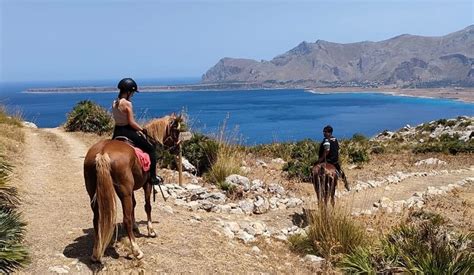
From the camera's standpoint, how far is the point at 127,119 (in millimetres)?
7094

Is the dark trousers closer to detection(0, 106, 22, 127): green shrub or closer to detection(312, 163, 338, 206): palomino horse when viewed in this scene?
detection(312, 163, 338, 206): palomino horse

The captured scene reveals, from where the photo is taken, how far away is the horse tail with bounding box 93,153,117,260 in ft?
20.0

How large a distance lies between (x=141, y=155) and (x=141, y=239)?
4.97ft

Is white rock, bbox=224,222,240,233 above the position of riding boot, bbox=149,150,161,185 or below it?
below

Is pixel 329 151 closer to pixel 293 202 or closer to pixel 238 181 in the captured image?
pixel 293 202

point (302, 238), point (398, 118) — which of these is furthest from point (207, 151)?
point (398, 118)

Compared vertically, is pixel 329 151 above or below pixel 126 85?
below

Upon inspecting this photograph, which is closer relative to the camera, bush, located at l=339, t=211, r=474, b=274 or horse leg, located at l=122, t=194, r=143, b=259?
horse leg, located at l=122, t=194, r=143, b=259

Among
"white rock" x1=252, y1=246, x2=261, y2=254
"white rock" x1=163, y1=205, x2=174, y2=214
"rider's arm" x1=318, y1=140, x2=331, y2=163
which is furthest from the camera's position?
"rider's arm" x1=318, y1=140, x2=331, y2=163

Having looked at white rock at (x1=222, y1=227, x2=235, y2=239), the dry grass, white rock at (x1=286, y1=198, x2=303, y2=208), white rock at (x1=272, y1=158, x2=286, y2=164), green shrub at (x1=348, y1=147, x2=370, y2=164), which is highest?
the dry grass

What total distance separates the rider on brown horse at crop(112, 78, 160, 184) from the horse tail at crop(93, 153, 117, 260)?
98 centimetres

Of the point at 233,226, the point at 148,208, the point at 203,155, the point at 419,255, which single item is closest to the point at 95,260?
the point at 148,208

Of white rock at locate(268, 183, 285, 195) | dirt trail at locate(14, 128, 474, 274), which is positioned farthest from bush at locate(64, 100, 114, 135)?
white rock at locate(268, 183, 285, 195)

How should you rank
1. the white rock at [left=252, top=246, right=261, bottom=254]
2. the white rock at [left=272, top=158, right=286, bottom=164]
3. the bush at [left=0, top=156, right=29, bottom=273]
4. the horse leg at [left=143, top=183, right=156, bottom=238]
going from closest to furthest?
the bush at [left=0, top=156, right=29, bottom=273]
the horse leg at [left=143, top=183, right=156, bottom=238]
the white rock at [left=252, top=246, right=261, bottom=254]
the white rock at [left=272, top=158, right=286, bottom=164]
